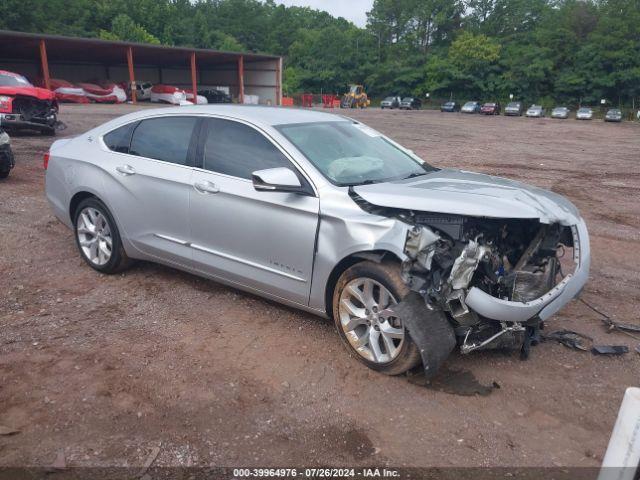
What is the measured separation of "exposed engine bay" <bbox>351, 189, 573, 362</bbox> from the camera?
3.32 meters

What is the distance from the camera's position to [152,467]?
275cm

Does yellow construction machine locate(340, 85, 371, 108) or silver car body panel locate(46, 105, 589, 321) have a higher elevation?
silver car body panel locate(46, 105, 589, 321)

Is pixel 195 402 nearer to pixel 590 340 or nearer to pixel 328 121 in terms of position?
pixel 328 121

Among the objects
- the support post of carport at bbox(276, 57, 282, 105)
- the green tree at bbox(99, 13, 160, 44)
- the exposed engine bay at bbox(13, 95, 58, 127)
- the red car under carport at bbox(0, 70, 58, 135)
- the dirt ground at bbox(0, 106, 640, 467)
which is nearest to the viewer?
the dirt ground at bbox(0, 106, 640, 467)

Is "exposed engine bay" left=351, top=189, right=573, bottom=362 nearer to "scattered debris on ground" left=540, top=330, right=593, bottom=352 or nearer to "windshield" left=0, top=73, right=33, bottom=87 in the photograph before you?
"scattered debris on ground" left=540, top=330, right=593, bottom=352

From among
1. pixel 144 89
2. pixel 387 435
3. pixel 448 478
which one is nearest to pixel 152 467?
pixel 387 435

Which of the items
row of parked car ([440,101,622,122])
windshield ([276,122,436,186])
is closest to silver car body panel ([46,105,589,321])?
windshield ([276,122,436,186])

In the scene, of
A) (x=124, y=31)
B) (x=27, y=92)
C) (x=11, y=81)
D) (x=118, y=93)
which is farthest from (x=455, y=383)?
(x=124, y=31)

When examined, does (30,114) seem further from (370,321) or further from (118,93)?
(118,93)

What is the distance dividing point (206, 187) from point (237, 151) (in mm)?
379

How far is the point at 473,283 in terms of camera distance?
11.6 feet

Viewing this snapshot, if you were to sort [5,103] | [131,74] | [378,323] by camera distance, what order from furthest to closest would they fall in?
[131,74] < [5,103] < [378,323]

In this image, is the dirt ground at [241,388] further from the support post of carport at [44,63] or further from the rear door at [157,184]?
the support post of carport at [44,63]

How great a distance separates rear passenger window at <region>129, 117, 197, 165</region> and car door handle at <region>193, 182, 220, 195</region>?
311mm
